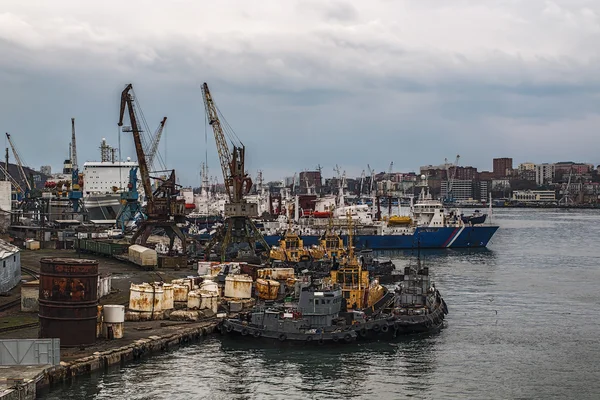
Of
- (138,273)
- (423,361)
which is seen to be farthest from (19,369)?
(138,273)

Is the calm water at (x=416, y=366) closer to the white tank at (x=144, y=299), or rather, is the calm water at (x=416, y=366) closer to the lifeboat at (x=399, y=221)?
the white tank at (x=144, y=299)

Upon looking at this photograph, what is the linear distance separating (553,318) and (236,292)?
63.8ft

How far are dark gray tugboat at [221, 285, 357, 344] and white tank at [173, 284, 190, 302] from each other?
516cm

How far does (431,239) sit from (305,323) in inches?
2663

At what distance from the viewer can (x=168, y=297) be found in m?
40.2

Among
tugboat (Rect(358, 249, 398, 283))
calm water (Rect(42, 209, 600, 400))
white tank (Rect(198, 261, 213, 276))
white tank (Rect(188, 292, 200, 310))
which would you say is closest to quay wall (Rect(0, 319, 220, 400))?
calm water (Rect(42, 209, 600, 400))

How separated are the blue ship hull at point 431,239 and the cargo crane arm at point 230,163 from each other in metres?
30.1

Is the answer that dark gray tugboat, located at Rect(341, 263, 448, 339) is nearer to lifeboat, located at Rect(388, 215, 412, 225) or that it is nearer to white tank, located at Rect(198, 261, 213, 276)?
white tank, located at Rect(198, 261, 213, 276)

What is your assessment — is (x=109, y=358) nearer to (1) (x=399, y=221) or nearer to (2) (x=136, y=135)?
(2) (x=136, y=135)

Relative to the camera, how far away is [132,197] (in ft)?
284

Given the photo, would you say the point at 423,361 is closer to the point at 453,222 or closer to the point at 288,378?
the point at 288,378

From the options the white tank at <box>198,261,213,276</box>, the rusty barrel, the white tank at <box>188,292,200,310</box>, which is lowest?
the white tank at <box>188,292,200,310</box>

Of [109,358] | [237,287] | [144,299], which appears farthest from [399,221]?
[109,358]

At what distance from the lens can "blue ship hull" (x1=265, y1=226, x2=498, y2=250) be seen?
4028 inches
